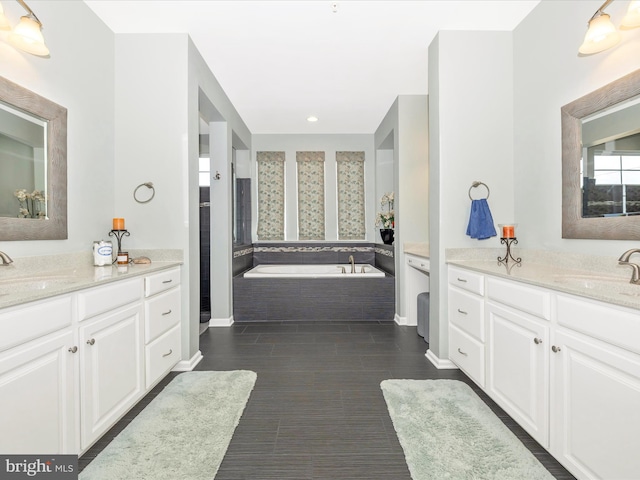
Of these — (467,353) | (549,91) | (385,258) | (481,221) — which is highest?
(549,91)

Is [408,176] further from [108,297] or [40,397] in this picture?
[40,397]

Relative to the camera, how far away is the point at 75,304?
157 centimetres

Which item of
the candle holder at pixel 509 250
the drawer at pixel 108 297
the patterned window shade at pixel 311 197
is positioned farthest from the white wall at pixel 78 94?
the patterned window shade at pixel 311 197

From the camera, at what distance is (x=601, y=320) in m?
1.31

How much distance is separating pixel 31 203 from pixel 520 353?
9.13 feet

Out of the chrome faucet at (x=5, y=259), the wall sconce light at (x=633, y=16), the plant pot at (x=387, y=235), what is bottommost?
the chrome faucet at (x=5, y=259)

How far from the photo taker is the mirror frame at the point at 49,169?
6.07 feet

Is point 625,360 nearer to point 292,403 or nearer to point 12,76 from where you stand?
point 292,403

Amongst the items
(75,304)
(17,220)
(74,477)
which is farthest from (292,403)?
(17,220)

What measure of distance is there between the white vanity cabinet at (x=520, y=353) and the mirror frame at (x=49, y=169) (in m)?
2.68

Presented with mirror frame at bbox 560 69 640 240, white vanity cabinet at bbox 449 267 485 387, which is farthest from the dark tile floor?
mirror frame at bbox 560 69 640 240

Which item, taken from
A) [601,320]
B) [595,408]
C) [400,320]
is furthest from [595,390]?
[400,320]

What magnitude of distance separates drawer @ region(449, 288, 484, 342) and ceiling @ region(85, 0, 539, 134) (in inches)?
79.8

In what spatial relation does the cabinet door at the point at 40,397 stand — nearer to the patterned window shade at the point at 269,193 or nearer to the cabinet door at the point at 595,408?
the cabinet door at the point at 595,408
